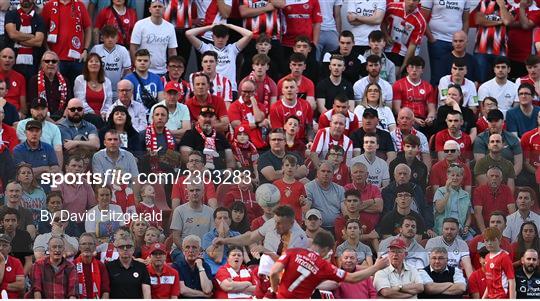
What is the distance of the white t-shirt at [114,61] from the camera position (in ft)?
83.8

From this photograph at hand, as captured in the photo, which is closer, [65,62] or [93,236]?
[93,236]

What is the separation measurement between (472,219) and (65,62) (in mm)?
A: 5632

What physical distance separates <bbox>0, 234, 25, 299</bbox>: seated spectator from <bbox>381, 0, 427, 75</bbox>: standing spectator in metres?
6.72

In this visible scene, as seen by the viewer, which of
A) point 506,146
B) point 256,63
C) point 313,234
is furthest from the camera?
point 256,63

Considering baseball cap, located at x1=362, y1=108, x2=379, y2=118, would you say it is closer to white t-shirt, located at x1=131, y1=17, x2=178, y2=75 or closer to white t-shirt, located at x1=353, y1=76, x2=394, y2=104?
white t-shirt, located at x1=353, y1=76, x2=394, y2=104

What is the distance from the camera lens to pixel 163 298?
22.3m

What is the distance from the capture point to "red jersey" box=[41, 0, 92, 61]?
84.2 feet

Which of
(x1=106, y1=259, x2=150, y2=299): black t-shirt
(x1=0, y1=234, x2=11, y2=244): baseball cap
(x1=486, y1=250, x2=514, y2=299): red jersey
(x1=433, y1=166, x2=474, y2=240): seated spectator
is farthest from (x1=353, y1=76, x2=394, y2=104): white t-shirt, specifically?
(x1=0, y1=234, x2=11, y2=244): baseball cap

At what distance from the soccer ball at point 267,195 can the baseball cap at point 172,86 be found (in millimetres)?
2516

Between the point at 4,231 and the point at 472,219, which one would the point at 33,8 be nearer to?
the point at 4,231

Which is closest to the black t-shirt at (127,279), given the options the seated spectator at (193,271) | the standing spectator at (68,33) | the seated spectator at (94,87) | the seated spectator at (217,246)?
the seated spectator at (193,271)

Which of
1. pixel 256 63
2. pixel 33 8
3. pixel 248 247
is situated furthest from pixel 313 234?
pixel 33 8

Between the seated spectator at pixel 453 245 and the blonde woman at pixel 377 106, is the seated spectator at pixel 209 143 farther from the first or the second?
the seated spectator at pixel 453 245

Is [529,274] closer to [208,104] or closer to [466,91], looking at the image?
[466,91]
